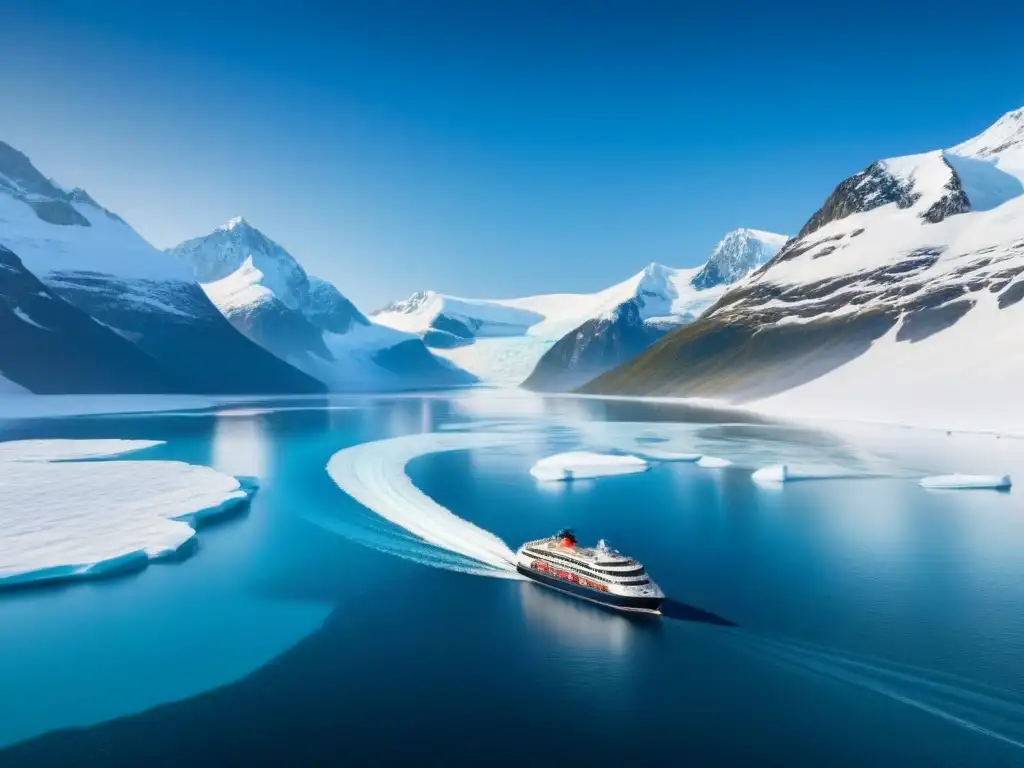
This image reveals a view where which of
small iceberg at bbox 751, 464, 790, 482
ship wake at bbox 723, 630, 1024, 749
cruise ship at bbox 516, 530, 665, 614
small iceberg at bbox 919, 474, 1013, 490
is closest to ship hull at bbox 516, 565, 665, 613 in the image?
cruise ship at bbox 516, 530, 665, 614

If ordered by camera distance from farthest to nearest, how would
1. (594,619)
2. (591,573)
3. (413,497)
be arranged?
(413,497), (591,573), (594,619)

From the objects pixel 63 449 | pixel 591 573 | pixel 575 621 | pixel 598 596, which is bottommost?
pixel 575 621

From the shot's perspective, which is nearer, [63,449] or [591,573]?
[591,573]

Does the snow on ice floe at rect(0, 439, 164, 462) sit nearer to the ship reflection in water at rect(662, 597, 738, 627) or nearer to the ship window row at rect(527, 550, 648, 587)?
the ship window row at rect(527, 550, 648, 587)

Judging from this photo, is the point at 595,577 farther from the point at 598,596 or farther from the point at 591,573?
the point at 598,596

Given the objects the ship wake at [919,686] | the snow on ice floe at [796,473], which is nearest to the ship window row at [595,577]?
the ship wake at [919,686]

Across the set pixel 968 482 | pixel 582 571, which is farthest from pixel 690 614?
pixel 968 482

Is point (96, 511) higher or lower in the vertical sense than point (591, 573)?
higher

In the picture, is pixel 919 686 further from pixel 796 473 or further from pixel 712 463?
pixel 712 463

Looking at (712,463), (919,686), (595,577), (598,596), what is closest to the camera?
(919,686)
